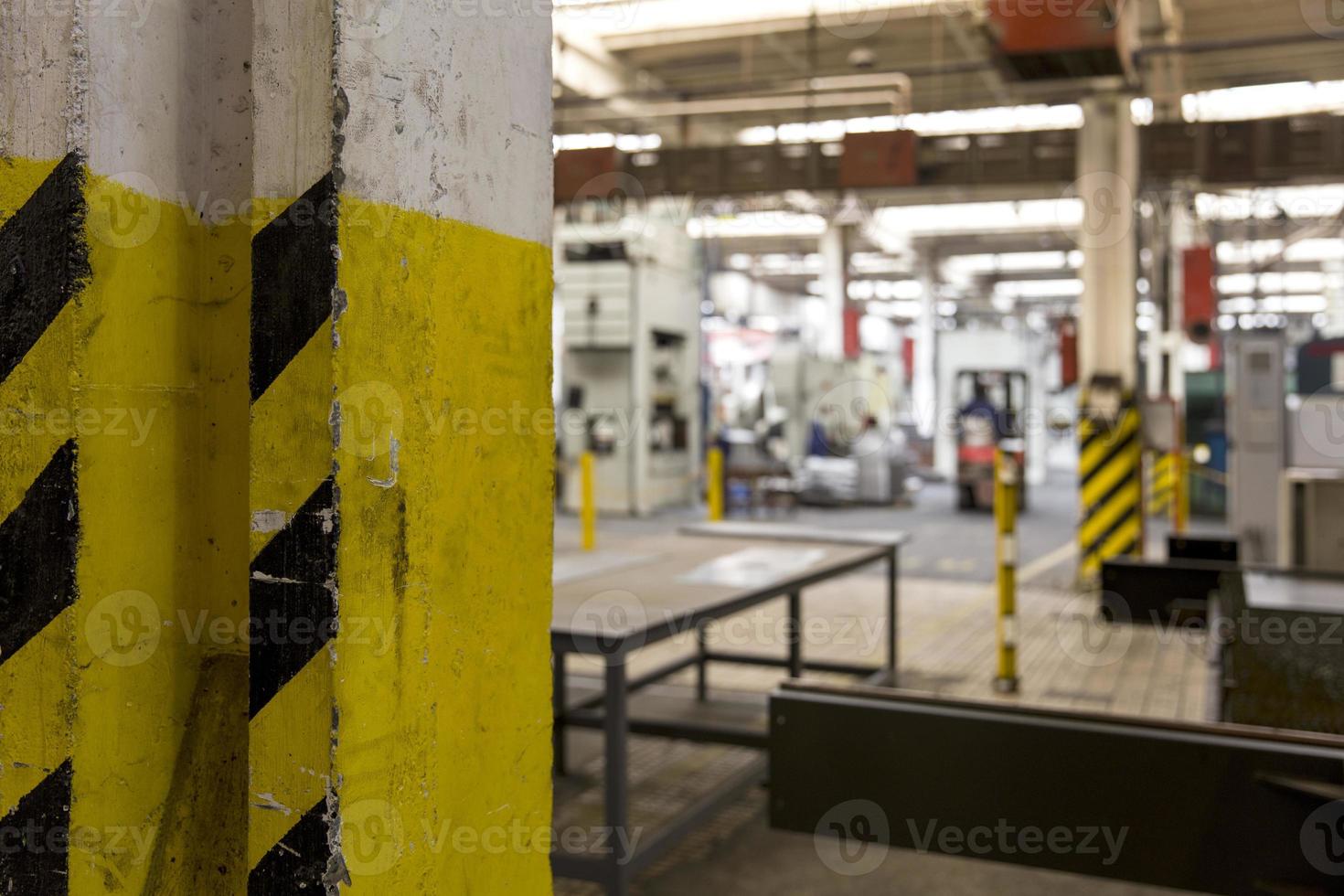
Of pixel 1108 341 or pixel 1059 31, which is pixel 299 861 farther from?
pixel 1108 341

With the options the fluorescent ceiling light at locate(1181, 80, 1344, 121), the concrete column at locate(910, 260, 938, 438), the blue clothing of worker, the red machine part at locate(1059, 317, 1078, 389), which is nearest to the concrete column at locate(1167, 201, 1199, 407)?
the fluorescent ceiling light at locate(1181, 80, 1344, 121)

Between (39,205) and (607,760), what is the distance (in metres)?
1.99

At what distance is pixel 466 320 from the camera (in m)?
1.37

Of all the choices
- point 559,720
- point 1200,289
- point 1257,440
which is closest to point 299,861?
point 559,720

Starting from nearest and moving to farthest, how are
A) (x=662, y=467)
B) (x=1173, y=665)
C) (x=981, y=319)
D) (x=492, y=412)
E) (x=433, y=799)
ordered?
(x=433, y=799), (x=492, y=412), (x=1173, y=665), (x=662, y=467), (x=981, y=319)

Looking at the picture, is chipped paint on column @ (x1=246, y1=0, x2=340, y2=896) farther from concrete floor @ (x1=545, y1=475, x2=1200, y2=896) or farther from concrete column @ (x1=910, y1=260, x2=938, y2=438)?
concrete column @ (x1=910, y1=260, x2=938, y2=438)

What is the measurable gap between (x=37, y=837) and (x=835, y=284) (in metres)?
16.1

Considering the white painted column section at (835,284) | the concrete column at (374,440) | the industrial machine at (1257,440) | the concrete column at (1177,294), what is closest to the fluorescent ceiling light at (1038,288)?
the concrete column at (1177,294)

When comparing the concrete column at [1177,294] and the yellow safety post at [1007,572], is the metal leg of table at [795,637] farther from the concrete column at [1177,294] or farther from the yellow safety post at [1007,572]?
the concrete column at [1177,294]

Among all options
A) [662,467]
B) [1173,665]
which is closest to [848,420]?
[662,467]

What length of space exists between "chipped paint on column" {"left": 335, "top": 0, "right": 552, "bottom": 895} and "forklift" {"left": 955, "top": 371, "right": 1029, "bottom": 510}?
12611mm

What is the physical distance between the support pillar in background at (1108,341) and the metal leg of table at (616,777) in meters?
5.93

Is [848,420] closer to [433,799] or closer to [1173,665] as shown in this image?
[1173,665]

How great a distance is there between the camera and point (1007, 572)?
5.11 m
